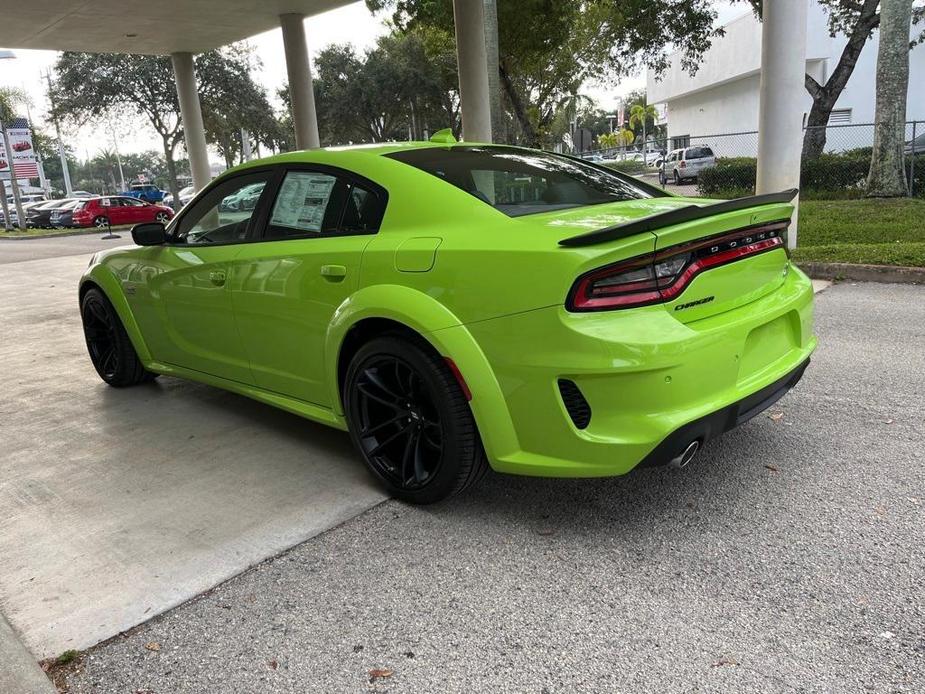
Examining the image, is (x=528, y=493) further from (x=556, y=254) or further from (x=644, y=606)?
(x=556, y=254)

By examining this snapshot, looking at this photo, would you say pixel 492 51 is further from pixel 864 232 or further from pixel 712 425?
pixel 712 425

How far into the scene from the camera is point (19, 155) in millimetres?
30375

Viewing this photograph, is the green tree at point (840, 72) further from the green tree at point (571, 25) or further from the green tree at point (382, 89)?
the green tree at point (382, 89)

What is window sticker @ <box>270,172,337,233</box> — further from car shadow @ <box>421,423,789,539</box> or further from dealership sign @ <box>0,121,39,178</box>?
dealership sign @ <box>0,121,39,178</box>

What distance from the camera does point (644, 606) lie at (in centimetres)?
242

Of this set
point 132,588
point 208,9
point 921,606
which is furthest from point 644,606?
point 208,9

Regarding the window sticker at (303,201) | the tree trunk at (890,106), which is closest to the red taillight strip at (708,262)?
the window sticker at (303,201)

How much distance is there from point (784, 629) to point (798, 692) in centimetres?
28

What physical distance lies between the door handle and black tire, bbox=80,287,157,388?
2381 millimetres

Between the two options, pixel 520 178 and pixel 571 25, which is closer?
pixel 520 178

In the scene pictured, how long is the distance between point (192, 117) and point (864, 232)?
16.4 meters

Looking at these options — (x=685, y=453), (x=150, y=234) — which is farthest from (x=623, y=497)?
(x=150, y=234)

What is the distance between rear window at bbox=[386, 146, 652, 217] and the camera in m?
3.23

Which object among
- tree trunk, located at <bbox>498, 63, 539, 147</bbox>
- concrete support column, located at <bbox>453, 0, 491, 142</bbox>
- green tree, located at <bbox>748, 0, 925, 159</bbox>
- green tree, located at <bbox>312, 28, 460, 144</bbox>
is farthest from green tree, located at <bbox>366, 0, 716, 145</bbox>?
green tree, located at <bbox>312, 28, 460, 144</bbox>
